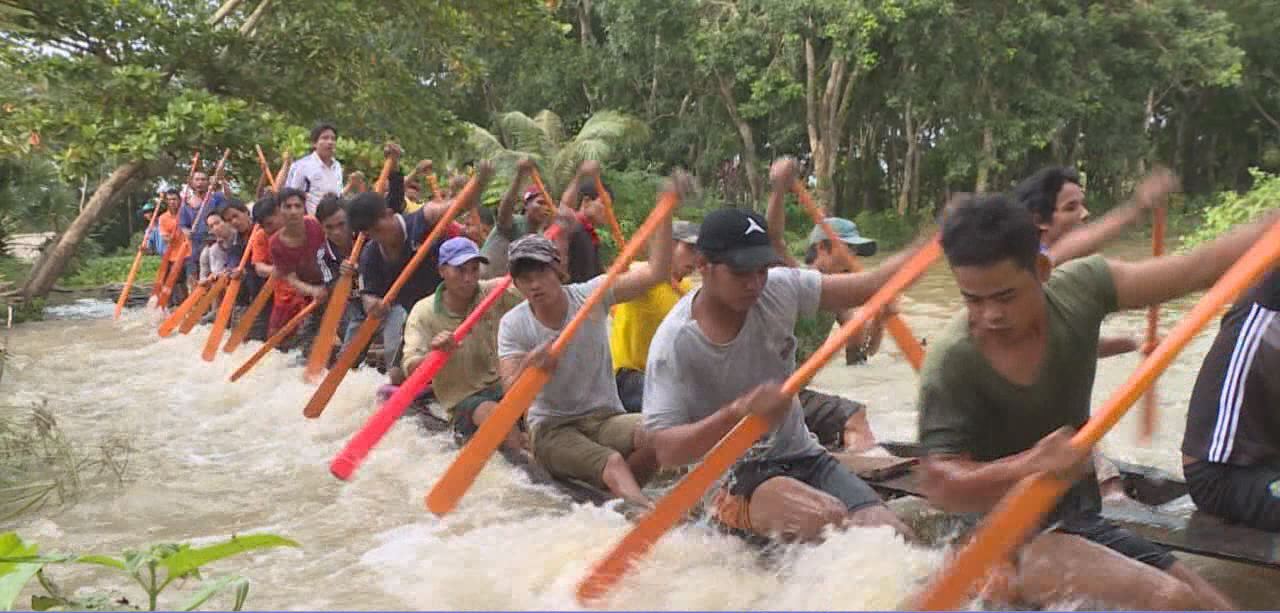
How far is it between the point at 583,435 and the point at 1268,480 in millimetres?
2738

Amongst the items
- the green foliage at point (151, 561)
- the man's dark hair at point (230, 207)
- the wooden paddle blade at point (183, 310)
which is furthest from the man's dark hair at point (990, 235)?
the wooden paddle blade at point (183, 310)

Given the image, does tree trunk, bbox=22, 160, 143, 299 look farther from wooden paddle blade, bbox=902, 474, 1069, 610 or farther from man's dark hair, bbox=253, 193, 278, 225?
wooden paddle blade, bbox=902, 474, 1069, 610

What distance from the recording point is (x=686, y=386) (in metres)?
3.78

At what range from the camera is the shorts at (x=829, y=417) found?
18.4 ft

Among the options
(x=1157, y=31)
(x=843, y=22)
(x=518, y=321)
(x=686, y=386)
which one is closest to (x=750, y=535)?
(x=686, y=386)

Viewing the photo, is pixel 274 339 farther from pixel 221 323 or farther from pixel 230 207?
pixel 230 207

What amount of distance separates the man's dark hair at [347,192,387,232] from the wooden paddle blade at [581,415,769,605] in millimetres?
3919

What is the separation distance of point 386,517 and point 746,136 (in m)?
19.3

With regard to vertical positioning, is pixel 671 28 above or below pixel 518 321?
above

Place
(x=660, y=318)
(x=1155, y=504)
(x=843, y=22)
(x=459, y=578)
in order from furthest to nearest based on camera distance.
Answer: (x=843, y=22) → (x=660, y=318) → (x=1155, y=504) → (x=459, y=578)

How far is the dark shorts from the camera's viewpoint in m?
3.20

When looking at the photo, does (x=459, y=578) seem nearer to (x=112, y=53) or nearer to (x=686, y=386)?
(x=686, y=386)

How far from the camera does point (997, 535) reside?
2.62m

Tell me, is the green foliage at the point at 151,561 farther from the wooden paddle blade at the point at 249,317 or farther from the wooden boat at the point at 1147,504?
the wooden paddle blade at the point at 249,317
